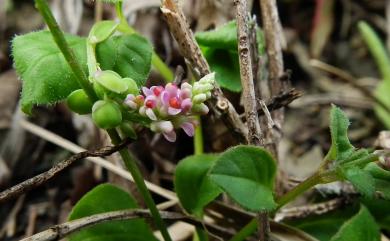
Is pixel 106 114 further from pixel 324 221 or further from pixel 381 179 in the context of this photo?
pixel 324 221

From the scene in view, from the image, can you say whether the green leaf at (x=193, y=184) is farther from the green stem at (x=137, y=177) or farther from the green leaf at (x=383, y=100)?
the green leaf at (x=383, y=100)

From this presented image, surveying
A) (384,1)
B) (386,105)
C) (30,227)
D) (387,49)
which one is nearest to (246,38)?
(30,227)

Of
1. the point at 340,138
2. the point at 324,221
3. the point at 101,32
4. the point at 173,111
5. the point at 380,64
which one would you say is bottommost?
the point at 324,221

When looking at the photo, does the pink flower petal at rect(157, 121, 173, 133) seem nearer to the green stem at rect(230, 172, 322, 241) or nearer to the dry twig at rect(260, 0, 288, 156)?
the green stem at rect(230, 172, 322, 241)

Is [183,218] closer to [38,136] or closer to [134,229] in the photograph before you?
[134,229]

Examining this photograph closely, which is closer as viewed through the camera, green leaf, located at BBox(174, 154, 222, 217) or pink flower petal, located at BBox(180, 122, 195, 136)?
pink flower petal, located at BBox(180, 122, 195, 136)

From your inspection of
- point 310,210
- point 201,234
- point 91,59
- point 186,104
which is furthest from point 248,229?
point 91,59

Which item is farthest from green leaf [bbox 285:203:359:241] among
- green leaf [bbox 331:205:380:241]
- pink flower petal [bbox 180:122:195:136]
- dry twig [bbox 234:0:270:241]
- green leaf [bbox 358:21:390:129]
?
green leaf [bbox 358:21:390:129]
